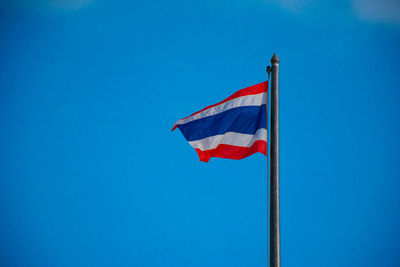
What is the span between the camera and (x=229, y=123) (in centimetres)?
975

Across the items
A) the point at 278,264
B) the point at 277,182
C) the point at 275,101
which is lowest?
the point at 278,264

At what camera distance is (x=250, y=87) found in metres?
9.60

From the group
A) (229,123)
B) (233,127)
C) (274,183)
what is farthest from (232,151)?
(274,183)

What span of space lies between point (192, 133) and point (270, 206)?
3747 mm

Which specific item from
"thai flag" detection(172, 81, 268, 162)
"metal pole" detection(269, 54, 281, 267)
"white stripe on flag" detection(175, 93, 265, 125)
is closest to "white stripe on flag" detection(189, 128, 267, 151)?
"thai flag" detection(172, 81, 268, 162)

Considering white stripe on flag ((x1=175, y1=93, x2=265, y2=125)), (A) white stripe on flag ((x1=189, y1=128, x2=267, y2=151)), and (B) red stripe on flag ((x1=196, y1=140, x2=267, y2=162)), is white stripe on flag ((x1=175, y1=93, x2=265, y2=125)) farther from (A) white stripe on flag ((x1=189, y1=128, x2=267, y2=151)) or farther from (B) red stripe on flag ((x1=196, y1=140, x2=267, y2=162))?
(B) red stripe on flag ((x1=196, y1=140, x2=267, y2=162))

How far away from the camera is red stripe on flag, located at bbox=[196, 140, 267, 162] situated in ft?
29.3

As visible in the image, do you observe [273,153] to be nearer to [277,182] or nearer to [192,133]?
[277,182]

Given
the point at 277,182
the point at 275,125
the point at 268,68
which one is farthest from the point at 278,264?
the point at 268,68

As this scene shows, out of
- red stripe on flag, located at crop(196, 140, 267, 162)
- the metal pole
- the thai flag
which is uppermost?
the thai flag

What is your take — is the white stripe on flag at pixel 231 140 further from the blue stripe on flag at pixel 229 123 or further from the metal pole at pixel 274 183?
the metal pole at pixel 274 183

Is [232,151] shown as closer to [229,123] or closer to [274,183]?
[229,123]

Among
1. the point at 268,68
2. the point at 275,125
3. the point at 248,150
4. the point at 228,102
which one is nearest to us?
the point at 275,125

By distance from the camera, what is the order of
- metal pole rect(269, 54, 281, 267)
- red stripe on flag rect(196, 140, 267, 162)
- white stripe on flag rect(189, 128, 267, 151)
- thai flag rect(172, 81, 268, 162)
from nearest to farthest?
metal pole rect(269, 54, 281, 267), red stripe on flag rect(196, 140, 267, 162), white stripe on flag rect(189, 128, 267, 151), thai flag rect(172, 81, 268, 162)
